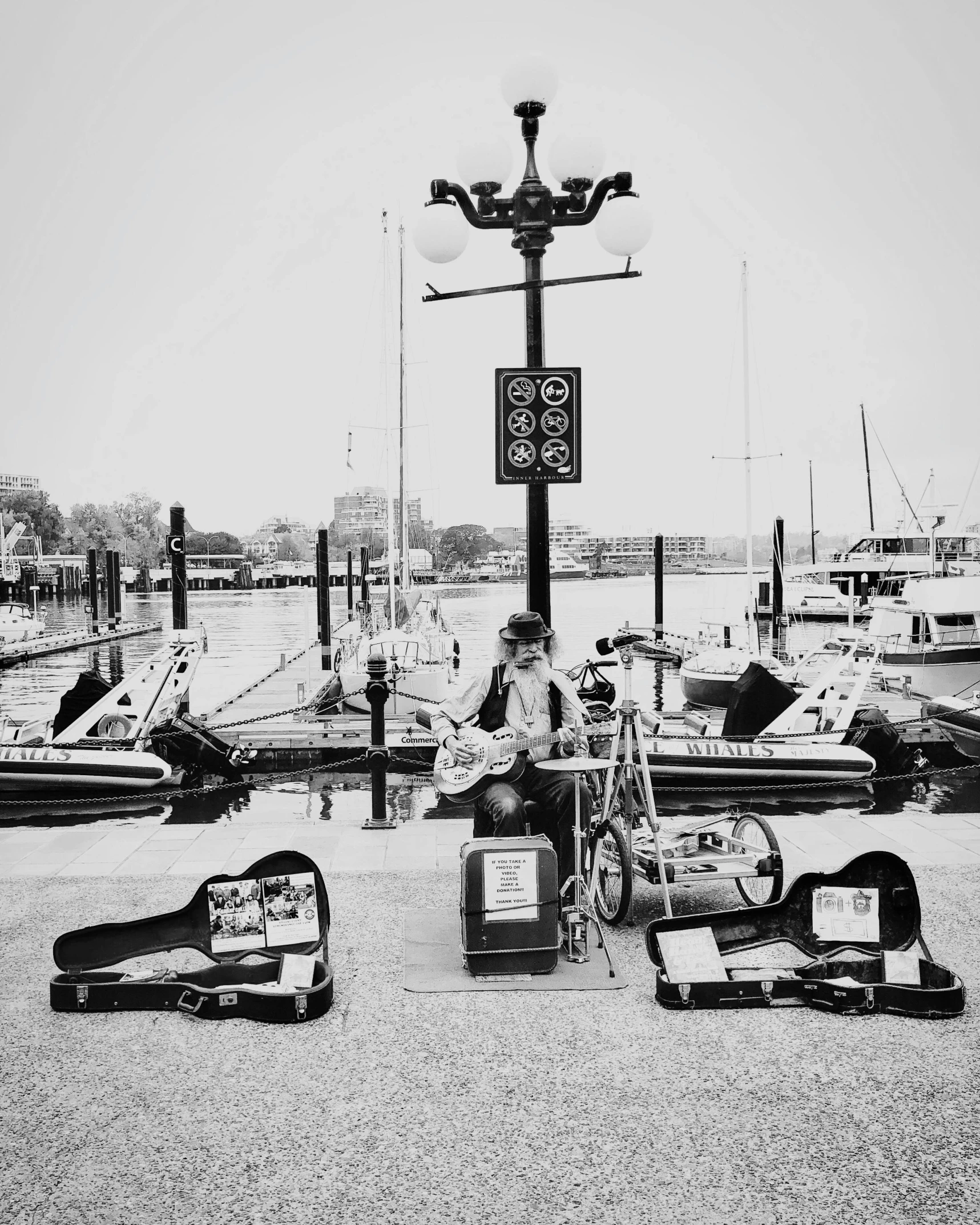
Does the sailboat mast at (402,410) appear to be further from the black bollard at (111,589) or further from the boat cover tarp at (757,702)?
the black bollard at (111,589)

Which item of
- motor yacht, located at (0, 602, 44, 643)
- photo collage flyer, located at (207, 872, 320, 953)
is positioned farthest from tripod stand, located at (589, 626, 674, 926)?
motor yacht, located at (0, 602, 44, 643)

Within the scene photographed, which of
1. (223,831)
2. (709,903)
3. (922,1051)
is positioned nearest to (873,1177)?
(922,1051)

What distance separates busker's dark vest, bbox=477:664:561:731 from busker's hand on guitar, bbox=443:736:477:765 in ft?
0.77

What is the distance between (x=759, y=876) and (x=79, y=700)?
9817mm

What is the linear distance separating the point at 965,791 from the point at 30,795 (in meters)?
11.0

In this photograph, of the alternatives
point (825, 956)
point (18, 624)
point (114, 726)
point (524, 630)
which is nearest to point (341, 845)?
point (524, 630)

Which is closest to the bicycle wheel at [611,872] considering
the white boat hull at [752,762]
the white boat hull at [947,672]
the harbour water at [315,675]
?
the harbour water at [315,675]

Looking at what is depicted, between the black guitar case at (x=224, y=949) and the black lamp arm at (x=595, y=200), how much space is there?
14.7 feet

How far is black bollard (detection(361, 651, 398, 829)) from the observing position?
27.7 feet

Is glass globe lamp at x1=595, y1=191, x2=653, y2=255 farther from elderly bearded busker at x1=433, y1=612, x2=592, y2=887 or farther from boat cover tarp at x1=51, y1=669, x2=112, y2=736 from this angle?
boat cover tarp at x1=51, y1=669, x2=112, y2=736

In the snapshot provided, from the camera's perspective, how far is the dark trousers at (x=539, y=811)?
18.6 ft

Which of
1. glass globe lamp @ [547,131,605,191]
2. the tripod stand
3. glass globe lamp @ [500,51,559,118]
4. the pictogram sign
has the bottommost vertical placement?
the tripod stand

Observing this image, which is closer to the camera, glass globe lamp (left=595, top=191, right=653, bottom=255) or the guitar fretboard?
the guitar fretboard

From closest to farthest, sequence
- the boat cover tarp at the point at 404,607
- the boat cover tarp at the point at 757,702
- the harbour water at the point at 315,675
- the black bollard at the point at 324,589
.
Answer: the harbour water at the point at 315,675 → the boat cover tarp at the point at 757,702 → the black bollard at the point at 324,589 → the boat cover tarp at the point at 404,607
